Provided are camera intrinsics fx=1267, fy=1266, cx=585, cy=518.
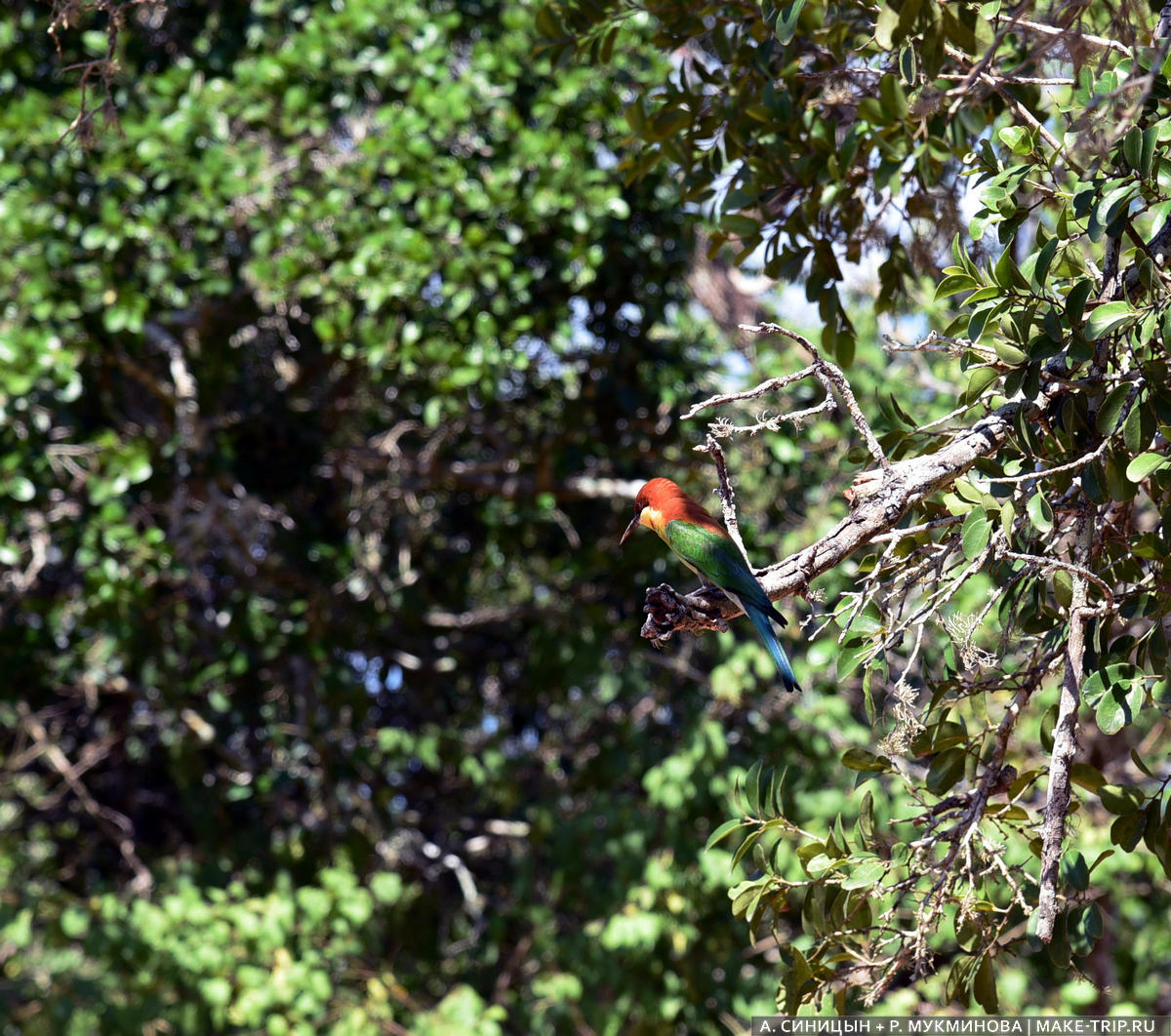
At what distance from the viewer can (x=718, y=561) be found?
6.58 feet

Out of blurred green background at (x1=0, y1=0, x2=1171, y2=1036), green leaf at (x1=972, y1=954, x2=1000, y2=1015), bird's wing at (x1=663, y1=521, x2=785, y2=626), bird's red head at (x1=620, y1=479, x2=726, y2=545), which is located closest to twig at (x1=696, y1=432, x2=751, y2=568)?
bird's wing at (x1=663, y1=521, x2=785, y2=626)

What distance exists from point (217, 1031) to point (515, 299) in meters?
3.02

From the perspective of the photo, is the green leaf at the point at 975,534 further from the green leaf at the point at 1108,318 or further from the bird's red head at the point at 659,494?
the bird's red head at the point at 659,494

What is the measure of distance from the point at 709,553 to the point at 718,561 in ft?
0.15

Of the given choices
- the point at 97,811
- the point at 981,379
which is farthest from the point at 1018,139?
the point at 97,811

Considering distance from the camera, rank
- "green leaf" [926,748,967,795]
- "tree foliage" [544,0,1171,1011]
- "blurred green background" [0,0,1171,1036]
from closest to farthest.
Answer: "tree foliage" [544,0,1171,1011], "green leaf" [926,748,967,795], "blurred green background" [0,0,1171,1036]

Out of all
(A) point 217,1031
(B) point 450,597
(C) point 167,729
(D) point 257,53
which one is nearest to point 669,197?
(D) point 257,53

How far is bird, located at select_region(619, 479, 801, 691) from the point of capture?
6.28 ft

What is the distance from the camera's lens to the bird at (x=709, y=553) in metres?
1.92

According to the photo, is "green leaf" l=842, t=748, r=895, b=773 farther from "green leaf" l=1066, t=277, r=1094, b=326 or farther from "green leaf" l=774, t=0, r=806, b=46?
"green leaf" l=774, t=0, r=806, b=46

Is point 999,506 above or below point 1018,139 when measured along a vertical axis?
below

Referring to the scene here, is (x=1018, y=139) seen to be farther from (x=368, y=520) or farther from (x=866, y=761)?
(x=368, y=520)

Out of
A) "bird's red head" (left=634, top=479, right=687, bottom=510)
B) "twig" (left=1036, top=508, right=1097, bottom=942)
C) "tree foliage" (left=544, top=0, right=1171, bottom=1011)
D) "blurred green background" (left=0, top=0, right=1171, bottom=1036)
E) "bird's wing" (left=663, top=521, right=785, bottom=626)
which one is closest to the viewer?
"twig" (left=1036, top=508, right=1097, bottom=942)

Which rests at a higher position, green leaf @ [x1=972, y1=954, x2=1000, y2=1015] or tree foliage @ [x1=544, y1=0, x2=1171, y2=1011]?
tree foliage @ [x1=544, y1=0, x2=1171, y2=1011]
